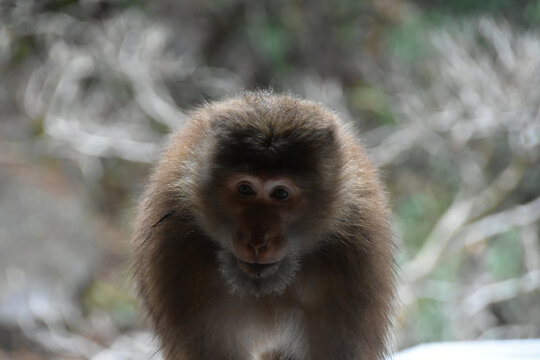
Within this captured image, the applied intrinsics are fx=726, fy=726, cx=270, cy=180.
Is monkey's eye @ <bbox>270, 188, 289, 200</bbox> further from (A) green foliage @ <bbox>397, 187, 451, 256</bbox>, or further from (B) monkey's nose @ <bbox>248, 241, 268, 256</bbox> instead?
(A) green foliage @ <bbox>397, 187, 451, 256</bbox>

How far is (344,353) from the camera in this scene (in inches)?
78.7

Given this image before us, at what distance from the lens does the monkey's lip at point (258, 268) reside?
1812mm

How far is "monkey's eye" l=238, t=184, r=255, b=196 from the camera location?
5.94ft

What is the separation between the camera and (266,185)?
1.78m

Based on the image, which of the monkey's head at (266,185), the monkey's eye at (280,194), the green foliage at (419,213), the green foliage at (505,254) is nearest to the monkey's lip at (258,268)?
the monkey's head at (266,185)

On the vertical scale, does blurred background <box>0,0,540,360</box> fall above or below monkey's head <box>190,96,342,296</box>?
above

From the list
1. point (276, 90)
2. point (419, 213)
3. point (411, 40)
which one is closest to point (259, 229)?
point (276, 90)

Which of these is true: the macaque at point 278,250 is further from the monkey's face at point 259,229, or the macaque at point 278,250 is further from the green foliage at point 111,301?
the green foliage at point 111,301

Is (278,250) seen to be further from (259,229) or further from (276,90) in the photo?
(276,90)

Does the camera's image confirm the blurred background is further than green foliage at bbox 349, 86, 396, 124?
No

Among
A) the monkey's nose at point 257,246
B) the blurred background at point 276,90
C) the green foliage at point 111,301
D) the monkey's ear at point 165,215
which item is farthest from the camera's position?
the green foliage at point 111,301

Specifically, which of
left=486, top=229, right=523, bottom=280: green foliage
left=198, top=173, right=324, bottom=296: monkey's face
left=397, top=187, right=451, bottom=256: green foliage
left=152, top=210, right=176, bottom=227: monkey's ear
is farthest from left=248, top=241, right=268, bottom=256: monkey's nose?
left=486, top=229, right=523, bottom=280: green foliage

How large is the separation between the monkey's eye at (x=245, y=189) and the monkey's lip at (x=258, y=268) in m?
0.17

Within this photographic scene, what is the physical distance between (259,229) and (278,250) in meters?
0.08
